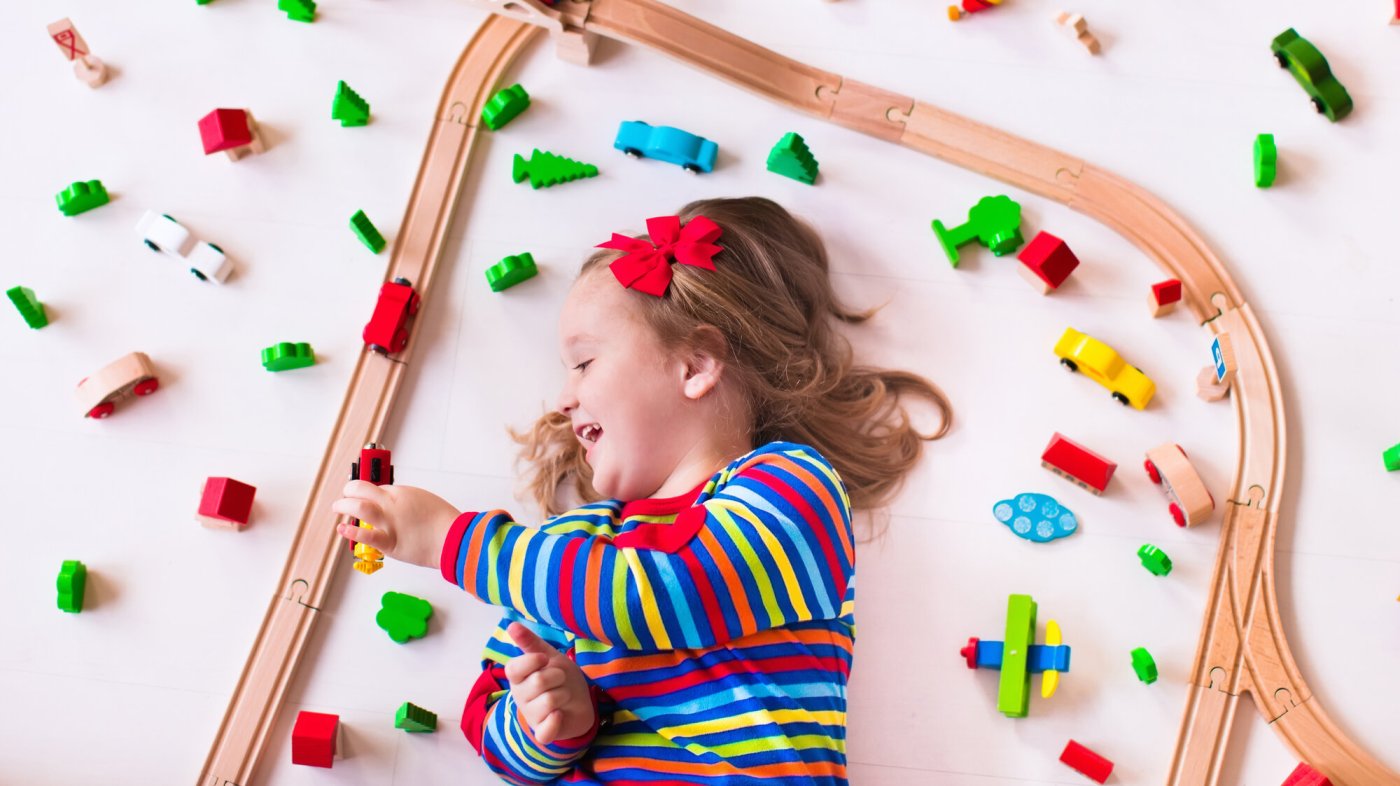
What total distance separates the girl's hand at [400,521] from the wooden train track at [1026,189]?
0.24 metres

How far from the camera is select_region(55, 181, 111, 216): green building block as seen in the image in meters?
1.35

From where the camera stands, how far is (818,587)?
40.9 inches

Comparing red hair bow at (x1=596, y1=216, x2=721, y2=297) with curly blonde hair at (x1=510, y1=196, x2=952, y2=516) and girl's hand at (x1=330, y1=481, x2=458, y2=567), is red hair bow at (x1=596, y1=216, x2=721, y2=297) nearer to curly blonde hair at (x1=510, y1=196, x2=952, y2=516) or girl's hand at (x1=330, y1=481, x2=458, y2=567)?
curly blonde hair at (x1=510, y1=196, x2=952, y2=516)

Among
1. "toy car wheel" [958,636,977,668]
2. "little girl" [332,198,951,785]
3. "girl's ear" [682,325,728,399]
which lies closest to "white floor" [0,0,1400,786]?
"toy car wheel" [958,636,977,668]

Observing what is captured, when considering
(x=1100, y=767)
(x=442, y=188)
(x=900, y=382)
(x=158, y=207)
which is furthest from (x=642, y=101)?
(x=1100, y=767)

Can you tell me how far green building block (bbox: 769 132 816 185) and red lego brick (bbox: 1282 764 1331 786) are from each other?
0.84 meters

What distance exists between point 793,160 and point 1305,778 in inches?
34.1

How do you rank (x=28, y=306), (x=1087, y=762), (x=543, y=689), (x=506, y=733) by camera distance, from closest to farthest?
1. (x=543, y=689)
2. (x=506, y=733)
3. (x=1087, y=762)
4. (x=28, y=306)

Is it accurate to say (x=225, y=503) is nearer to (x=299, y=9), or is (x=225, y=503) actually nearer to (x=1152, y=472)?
(x=299, y=9)

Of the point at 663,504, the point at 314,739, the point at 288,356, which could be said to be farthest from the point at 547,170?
the point at 314,739

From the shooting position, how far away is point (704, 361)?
3.77 feet

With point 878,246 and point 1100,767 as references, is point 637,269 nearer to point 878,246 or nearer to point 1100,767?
point 878,246

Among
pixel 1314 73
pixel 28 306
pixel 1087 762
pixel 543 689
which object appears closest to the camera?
pixel 543 689

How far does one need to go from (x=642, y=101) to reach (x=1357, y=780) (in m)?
1.10
